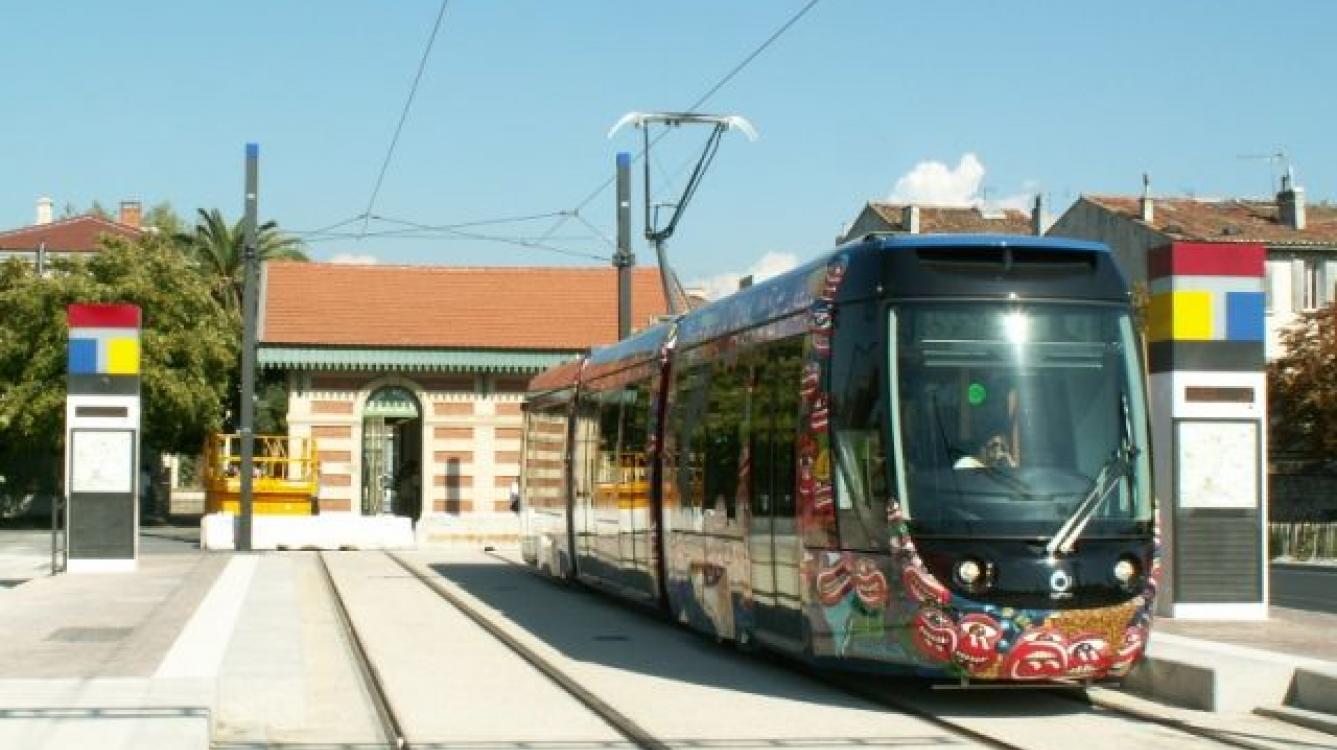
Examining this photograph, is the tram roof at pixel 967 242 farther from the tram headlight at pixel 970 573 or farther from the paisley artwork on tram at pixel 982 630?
the tram headlight at pixel 970 573

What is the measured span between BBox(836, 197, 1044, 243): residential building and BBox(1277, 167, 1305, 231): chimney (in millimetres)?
8725

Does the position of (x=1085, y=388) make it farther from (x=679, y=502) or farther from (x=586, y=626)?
(x=586, y=626)

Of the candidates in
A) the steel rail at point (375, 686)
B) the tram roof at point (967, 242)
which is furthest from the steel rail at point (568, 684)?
the tram roof at point (967, 242)

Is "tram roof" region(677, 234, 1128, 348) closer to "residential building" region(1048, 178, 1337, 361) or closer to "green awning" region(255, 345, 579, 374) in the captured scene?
"green awning" region(255, 345, 579, 374)

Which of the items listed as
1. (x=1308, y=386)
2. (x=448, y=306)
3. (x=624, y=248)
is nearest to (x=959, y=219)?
(x=1308, y=386)

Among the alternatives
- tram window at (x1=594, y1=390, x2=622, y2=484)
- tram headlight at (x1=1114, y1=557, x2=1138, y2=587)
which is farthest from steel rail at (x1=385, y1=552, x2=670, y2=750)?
tram headlight at (x1=1114, y1=557, x2=1138, y2=587)

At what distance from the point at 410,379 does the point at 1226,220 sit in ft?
109

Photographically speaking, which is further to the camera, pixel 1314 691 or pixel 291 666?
pixel 291 666

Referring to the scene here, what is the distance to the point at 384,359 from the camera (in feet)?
153

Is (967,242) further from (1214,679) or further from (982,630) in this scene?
(1214,679)

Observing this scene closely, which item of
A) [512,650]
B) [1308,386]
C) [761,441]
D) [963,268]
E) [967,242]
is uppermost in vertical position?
[1308,386]

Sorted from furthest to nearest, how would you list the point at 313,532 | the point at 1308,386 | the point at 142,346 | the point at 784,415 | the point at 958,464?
the point at 1308,386, the point at 142,346, the point at 313,532, the point at 784,415, the point at 958,464

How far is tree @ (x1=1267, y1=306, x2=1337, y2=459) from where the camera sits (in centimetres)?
5319

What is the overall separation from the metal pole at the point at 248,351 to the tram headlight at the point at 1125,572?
26519 mm
